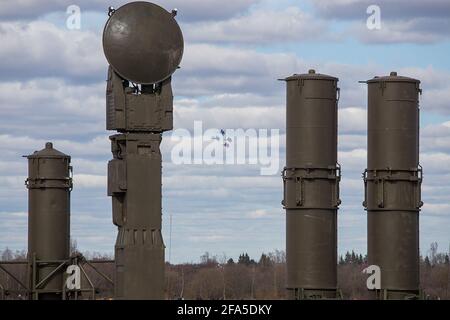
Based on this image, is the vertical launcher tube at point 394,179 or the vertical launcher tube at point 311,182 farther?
the vertical launcher tube at point 394,179

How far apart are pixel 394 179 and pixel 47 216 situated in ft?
47.3

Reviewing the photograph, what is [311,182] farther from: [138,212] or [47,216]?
[47,216]

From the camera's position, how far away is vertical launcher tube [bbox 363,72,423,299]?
49.9 meters

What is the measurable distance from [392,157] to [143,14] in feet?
50.4

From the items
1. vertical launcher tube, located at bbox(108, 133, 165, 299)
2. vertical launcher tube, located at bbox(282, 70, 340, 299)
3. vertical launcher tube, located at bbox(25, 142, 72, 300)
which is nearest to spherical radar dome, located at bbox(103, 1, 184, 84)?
vertical launcher tube, located at bbox(108, 133, 165, 299)

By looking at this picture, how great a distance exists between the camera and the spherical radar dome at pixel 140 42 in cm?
3800

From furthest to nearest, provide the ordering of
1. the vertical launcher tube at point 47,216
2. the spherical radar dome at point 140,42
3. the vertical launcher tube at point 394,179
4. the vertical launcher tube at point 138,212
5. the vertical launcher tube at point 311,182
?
the vertical launcher tube at point 47,216 < the vertical launcher tube at point 394,179 < the vertical launcher tube at point 311,182 < the vertical launcher tube at point 138,212 < the spherical radar dome at point 140,42

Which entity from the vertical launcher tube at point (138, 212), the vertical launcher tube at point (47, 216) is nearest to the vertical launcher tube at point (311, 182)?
the vertical launcher tube at point (47, 216)

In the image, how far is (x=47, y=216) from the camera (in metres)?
53.2

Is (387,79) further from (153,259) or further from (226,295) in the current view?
(226,295)

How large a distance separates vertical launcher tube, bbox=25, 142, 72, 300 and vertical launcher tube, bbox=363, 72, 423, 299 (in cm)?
1260

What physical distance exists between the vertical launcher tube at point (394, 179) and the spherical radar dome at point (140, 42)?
46.5ft

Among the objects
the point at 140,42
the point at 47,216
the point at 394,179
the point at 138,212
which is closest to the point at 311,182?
the point at 394,179

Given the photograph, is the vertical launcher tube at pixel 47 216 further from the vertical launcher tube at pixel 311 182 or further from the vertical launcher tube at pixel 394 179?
the vertical launcher tube at pixel 394 179
